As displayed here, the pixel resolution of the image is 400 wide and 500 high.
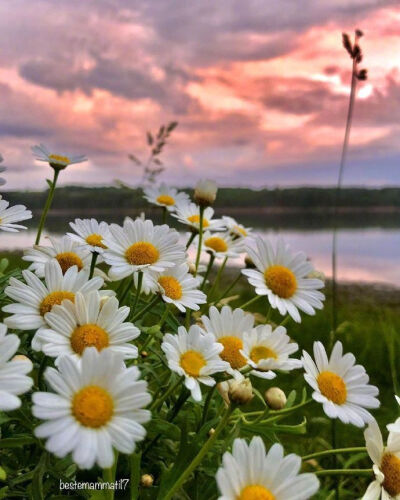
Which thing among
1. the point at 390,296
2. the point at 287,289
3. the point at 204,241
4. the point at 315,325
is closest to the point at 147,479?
the point at 287,289

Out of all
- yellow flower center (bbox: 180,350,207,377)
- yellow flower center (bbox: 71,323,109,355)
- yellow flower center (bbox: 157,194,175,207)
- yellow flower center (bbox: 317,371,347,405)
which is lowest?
yellow flower center (bbox: 317,371,347,405)

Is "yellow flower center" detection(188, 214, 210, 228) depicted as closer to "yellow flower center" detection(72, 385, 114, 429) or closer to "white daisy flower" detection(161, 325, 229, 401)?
"white daisy flower" detection(161, 325, 229, 401)

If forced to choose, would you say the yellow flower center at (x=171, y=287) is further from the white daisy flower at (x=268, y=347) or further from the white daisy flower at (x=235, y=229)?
the white daisy flower at (x=235, y=229)

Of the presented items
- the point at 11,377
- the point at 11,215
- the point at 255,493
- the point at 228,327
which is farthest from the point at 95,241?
the point at 255,493

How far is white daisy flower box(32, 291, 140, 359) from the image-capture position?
0.66 m

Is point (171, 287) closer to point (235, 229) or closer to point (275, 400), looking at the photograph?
point (275, 400)

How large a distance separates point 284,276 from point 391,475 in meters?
0.32

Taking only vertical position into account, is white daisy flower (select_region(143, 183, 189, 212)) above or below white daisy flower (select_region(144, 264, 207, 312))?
above

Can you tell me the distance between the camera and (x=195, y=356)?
2.37ft

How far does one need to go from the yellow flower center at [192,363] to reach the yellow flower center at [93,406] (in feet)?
0.53

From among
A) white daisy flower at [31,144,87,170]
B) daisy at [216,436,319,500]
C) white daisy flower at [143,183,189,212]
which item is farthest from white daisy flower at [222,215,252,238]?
daisy at [216,436,319,500]

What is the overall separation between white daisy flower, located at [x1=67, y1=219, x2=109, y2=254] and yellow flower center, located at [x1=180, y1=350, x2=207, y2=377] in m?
0.26

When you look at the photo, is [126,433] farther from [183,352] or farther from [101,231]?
[101,231]

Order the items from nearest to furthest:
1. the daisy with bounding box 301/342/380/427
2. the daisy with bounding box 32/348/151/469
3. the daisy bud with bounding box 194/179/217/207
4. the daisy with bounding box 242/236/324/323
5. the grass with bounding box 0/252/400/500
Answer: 1. the daisy with bounding box 32/348/151/469
2. the daisy with bounding box 301/342/380/427
3. the daisy with bounding box 242/236/324/323
4. the daisy bud with bounding box 194/179/217/207
5. the grass with bounding box 0/252/400/500
